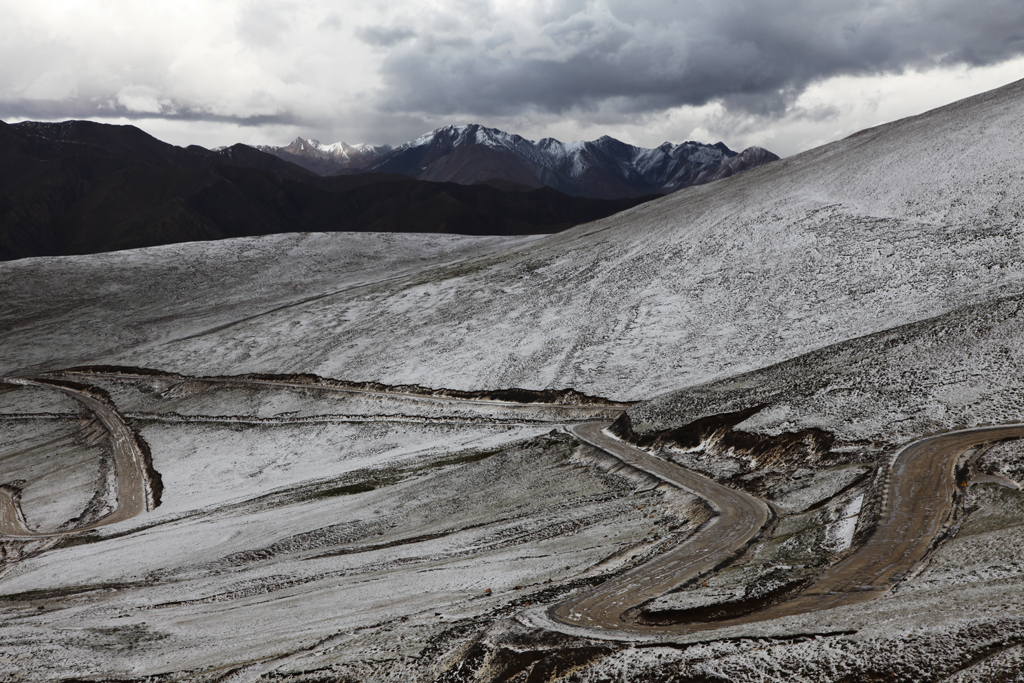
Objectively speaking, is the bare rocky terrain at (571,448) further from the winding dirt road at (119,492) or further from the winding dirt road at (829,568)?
the winding dirt road at (119,492)

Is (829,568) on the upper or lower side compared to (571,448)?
lower

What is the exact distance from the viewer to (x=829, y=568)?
20297mm

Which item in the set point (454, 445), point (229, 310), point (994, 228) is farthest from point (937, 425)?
point (229, 310)

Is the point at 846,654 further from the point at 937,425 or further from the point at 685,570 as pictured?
the point at 937,425

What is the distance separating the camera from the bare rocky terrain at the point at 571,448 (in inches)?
737

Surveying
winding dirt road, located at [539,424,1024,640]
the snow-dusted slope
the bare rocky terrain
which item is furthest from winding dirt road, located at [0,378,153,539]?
winding dirt road, located at [539,424,1024,640]

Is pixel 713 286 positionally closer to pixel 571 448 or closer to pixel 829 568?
pixel 571 448

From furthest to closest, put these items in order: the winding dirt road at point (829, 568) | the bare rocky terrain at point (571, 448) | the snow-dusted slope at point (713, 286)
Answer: the snow-dusted slope at point (713, 286) < the bare rocky terrain at point (571, 448) < the winding dirt road at point (829, 568)

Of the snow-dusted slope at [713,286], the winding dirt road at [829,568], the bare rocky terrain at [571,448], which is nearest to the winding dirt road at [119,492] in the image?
the bare rocky terrain at [571,448]

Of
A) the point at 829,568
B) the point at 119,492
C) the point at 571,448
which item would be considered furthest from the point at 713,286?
the point at 119,492

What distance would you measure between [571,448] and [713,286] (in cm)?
3124

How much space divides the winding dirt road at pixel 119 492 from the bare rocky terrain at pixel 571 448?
1.09 m

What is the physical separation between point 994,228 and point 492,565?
5319 centimetres

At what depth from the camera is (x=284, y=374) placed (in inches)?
2972
